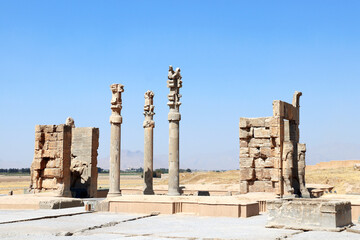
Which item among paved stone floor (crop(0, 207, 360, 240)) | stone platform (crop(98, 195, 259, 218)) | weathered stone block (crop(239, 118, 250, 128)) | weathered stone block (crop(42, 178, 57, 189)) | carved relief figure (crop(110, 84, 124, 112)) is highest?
carved relief figure (crop(110, 84, 124, 112))

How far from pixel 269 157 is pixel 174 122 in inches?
172

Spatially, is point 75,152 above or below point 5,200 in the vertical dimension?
above

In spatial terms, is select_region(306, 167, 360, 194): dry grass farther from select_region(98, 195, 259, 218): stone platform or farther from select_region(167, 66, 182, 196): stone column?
select_region(98, 195, 259, 218): stone platform

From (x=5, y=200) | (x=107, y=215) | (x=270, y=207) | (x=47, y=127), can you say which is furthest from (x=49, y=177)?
(x=270, y=207)

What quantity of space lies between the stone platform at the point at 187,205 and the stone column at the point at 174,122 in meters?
3.15

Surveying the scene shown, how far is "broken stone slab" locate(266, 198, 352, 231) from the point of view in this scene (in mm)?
11484

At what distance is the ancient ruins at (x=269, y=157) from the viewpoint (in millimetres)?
20266

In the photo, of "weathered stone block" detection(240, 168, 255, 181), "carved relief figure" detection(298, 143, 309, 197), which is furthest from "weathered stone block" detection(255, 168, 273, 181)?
"carved relief figure" detection(298, 143, 309, 197)

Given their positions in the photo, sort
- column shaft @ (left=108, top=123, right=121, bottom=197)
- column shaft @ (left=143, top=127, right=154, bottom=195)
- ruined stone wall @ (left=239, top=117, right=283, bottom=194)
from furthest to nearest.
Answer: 1. column shaft @ (left=143, top=127, right=154, bottom=195)
2. column shaft @ (left=108, top=123, right=121, bottom=197)
3. ruined stone wall @ (left=239, top=117, right=283, bottom=194)

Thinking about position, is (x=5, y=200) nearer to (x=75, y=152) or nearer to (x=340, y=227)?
(x=75, y=152)

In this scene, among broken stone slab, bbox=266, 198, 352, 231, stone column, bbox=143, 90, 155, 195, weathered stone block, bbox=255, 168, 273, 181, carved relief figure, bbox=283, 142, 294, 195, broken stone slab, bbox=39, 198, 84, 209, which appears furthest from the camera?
stone column, bbox=143, 90, 155, 195

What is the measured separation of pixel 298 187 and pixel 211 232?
38.4 feet

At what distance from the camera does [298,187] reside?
21.8 meters

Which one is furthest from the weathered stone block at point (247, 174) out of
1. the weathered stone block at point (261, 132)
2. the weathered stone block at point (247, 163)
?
the weathered stone block at point (261, 132)
